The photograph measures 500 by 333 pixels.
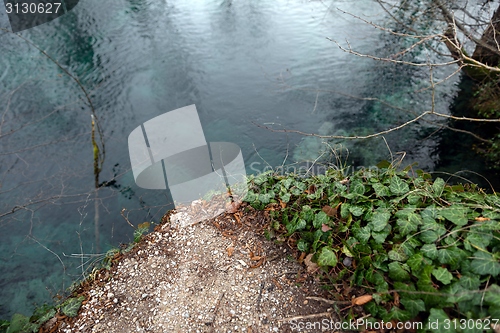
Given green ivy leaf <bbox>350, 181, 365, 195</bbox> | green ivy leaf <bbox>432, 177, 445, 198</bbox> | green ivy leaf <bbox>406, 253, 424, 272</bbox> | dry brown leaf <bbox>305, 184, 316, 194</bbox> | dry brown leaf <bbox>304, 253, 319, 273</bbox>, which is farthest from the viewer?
dry brown leaf <bbox>305, 184, 316, 194</bbox>

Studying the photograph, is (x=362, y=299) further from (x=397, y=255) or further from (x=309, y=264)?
(x=309, y=264)

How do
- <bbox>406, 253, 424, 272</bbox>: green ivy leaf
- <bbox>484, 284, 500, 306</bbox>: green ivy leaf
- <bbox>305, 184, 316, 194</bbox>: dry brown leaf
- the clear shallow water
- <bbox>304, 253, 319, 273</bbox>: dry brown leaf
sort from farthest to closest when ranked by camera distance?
1. the clear shallow water
2. <bbox>305, 184, 316, 194</bbox>: dry brown leaf
3. <bbox>304, 253, 319, 273</bbox>: dry brown leaf
4. <bbox>406, 253, 424, 272</bbox>: green ivy leaf
5. <bbox>484, 284, 500, 306</bbox>: green ivy leaf

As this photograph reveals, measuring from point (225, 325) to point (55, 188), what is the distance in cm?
530

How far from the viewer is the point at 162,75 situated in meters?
8.91

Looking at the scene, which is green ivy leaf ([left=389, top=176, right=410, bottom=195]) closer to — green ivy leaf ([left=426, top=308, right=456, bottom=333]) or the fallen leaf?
the fallen leaf

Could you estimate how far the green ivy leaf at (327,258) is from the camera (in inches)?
107

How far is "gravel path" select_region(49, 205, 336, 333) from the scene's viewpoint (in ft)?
9.14

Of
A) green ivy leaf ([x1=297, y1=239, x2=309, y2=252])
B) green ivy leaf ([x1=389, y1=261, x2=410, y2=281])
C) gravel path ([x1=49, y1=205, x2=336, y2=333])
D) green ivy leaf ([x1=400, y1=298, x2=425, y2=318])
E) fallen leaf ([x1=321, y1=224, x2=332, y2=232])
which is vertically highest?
green ivy leaf ([x1=389, y1=261, x2=410, y2=281])

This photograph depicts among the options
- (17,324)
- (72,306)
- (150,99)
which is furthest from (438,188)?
(150,99)

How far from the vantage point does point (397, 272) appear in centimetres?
239

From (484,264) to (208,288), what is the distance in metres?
2.13

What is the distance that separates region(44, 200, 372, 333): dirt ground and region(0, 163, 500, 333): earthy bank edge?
0.16 metres

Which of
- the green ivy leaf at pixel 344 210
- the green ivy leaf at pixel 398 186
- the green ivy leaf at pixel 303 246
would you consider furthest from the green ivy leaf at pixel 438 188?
the green ivy leaf at pixel 303 246

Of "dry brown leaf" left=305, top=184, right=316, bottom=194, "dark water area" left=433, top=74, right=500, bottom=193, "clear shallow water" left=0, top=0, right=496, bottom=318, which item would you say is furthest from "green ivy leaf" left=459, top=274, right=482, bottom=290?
"dark water area" left=433, top=74, right=500, bottom=193
